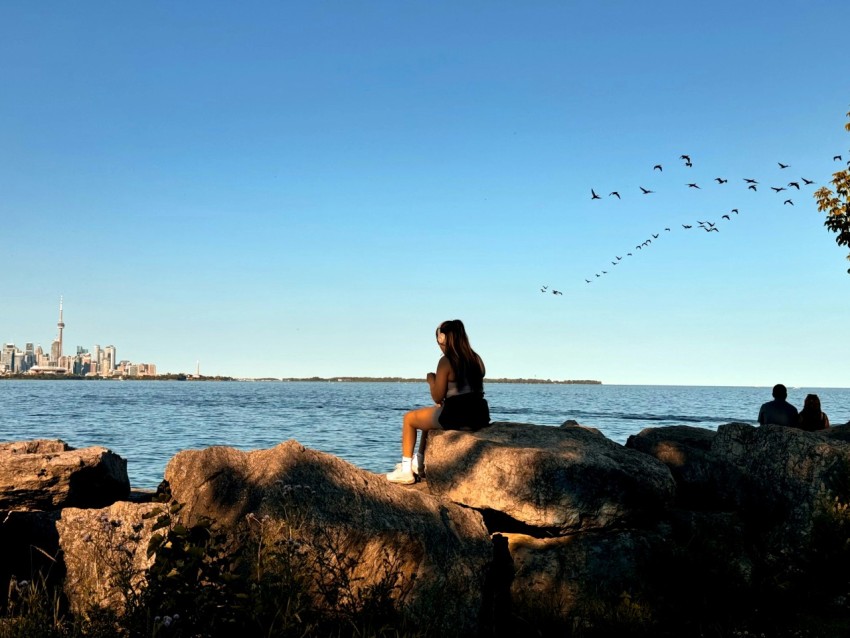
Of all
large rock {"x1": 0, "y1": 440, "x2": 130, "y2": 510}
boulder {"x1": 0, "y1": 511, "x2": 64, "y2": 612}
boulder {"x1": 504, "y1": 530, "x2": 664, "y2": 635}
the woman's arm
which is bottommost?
boulder {"x1": 504, "y1": 530, "x2": 664, "y2": 635}

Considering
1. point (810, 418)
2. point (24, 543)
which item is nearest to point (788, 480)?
point (810, 418)

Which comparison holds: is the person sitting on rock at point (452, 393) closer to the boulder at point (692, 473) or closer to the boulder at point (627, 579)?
the boulder at point (627, 579)

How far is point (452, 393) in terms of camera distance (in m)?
9.59

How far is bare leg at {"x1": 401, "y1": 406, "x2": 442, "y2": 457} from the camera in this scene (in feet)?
31.5

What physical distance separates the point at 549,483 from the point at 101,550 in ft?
15.8

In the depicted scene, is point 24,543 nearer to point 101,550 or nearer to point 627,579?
point 101,550

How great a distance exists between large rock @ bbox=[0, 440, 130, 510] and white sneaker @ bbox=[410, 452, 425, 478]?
372 centimetres

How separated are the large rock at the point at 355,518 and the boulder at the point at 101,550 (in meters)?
0.44

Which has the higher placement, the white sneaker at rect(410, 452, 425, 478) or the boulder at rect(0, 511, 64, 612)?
the white sneaker at rect(410, 452, 425, 478)

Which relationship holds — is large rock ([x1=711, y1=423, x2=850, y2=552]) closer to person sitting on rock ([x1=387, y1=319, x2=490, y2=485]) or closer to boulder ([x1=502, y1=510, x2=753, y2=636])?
boulder ([x1=502, y1=510, x2=753, y2=636])

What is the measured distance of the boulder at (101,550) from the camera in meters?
5.50

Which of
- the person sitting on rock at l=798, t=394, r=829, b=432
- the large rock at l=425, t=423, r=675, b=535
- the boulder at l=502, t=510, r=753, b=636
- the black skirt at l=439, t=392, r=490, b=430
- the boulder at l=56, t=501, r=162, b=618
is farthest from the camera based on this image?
the person sitting on rock at l=798, t=394, r=829, b=432

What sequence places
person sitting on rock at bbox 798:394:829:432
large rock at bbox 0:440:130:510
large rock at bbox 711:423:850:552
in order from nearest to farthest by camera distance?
large rock at bbox 0:440:130:510, large rock at bbox 711:423:850:552, person sitting on rock at bbox 798:394:829:432

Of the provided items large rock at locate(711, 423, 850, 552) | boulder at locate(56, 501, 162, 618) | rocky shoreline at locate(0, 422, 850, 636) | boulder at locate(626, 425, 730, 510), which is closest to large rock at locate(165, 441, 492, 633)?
rocky shoreline at locate(0, 422, 850, 636)
